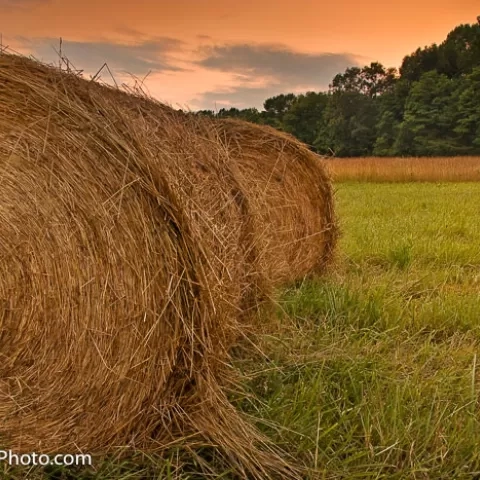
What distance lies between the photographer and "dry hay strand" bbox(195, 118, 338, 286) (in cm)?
448

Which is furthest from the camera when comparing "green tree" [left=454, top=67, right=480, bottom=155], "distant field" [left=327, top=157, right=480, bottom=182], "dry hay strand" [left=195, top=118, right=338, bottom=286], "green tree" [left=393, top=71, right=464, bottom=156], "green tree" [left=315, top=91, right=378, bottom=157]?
"green tree" [left=315, top=91, right=378, bottom=157]

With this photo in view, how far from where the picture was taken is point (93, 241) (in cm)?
238

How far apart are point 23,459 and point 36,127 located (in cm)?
124

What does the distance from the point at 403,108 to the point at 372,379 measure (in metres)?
49.9

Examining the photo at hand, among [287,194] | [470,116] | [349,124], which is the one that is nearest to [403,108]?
[349,124]

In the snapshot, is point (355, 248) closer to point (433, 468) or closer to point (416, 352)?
point (416, 352)

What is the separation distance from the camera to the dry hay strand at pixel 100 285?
2.34 m

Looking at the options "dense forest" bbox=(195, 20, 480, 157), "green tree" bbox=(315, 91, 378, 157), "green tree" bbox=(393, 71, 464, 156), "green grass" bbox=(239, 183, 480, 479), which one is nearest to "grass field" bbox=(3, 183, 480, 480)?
"green grass" bbox=(239, 183, 480, 479)

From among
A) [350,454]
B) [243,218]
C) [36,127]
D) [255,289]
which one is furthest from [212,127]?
[350,454]

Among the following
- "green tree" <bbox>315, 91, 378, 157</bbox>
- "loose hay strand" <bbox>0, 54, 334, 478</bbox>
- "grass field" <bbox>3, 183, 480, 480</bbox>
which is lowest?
"grass field" <bbox>3, 183, 480, 480</bbox>

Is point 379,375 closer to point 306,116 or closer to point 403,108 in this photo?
point 306,116

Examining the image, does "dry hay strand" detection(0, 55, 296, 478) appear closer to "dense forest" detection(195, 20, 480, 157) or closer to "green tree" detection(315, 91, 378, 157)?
"dense forest" detection(195, 20, 480, 157)

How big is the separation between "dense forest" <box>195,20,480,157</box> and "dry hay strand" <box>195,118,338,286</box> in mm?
32664

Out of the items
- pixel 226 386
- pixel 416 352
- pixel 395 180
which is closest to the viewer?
pixel 226 386
